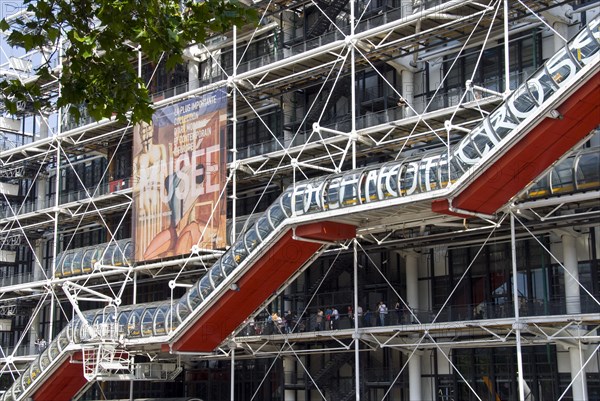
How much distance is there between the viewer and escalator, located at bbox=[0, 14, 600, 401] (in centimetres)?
2012

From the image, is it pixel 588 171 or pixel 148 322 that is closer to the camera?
pixel 588 171

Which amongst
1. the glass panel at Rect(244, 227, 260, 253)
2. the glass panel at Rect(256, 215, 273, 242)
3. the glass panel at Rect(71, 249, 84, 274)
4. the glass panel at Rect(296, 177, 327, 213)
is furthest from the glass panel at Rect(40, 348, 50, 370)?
the glass panel at Rect(296, 177, 327, 213)

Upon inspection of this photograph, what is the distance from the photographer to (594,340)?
74.2ft

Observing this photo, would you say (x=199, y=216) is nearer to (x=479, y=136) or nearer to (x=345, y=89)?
(x=345, y=89)

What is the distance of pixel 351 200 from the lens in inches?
915

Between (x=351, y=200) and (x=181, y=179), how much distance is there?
29.3 ft

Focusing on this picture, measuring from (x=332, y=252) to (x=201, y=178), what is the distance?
14.8 ft

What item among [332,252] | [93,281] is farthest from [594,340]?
[93,281]

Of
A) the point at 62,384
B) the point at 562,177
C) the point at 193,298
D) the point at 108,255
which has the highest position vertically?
the point at 108,255

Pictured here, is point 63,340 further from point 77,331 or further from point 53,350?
point 77,331

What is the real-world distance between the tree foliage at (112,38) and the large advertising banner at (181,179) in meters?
17.2

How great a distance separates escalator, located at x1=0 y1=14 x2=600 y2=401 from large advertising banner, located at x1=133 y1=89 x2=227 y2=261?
96.9 inches

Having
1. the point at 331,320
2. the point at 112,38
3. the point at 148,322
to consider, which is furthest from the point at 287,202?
the point at 112,38

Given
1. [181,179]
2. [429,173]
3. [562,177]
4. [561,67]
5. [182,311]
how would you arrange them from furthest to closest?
[181,179]
[182,311]
[562,177]
[429,173]
[561,67]
